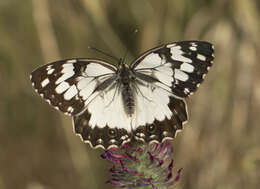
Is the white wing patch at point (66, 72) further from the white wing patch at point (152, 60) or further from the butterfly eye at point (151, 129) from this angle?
the butterfly eye at point (151, 129)

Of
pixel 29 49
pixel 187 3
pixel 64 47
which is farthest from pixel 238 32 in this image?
pixel 29 49

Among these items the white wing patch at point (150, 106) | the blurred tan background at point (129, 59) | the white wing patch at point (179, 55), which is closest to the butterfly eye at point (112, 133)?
the white wing patch at point (150, 106)

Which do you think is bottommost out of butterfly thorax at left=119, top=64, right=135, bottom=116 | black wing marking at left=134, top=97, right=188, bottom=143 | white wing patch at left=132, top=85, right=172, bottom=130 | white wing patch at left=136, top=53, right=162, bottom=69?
black wing marking at left=134, top=97, right=188, bottom=143

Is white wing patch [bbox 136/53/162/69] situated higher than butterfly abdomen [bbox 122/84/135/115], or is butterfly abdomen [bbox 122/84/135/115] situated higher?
white wing patch [bbox 136/53/162/69]

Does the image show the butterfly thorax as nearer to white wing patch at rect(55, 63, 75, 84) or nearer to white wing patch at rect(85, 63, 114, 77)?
white wing patch at rect(85, 63, 114, 77)

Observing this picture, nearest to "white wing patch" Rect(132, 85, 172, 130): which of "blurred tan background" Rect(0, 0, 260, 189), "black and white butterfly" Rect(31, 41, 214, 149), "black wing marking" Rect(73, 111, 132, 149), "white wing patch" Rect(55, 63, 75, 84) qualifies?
"black and white butterfly" Rect(31, 41, 214, 149)

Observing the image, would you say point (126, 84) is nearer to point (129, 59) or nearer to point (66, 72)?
point (66, 72)

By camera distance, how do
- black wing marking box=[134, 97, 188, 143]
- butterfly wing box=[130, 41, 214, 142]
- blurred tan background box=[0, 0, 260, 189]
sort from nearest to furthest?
black wing marking box=[134, 97, 188, 143] → butterfly wing box=[130, 41, 214, 142] → blurred tan background box=[0, 0, 260, 189]
